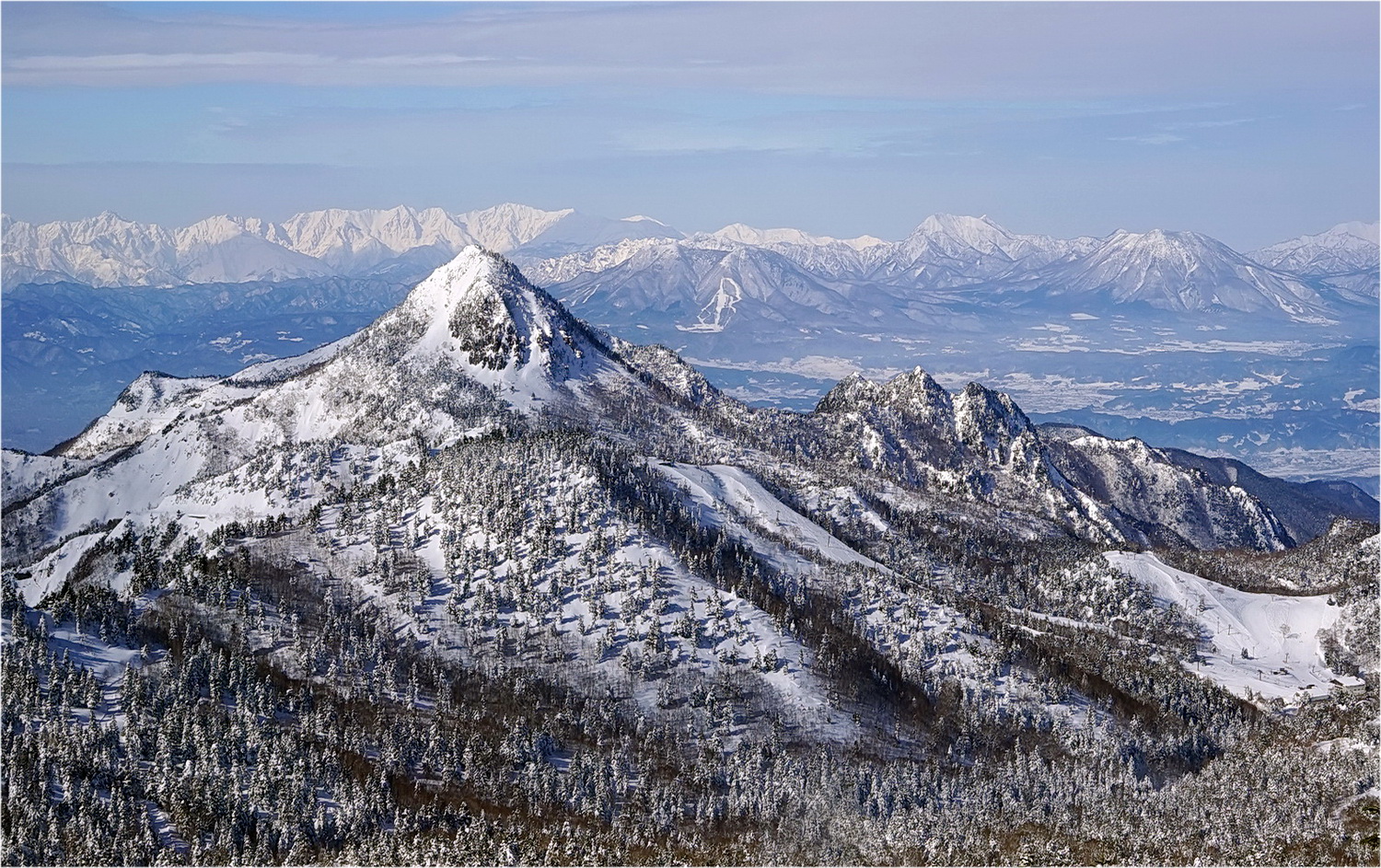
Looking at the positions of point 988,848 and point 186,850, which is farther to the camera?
point 988,848

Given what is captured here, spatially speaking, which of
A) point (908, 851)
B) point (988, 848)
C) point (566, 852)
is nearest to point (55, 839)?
point (566, 852)

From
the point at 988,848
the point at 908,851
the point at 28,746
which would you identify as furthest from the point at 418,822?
the point at 988,848

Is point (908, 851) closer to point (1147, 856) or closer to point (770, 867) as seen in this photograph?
point (770, 867)

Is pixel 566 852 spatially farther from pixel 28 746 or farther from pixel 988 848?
pixel 28 746

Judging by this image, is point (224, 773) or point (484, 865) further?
point (224, 773)

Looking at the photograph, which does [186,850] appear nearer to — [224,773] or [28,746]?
[224,773]

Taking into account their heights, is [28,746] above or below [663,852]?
above

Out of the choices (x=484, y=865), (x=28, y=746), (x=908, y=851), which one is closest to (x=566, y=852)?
(x=484, y=865)

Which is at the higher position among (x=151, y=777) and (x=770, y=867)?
(x=151, y=777)
